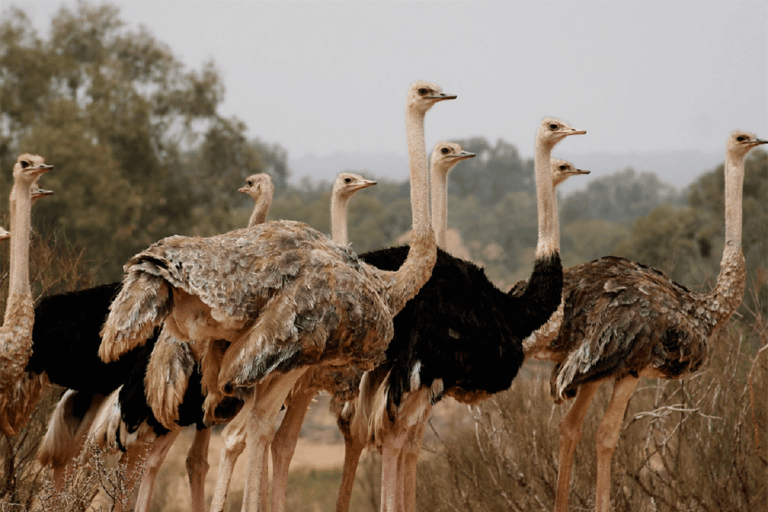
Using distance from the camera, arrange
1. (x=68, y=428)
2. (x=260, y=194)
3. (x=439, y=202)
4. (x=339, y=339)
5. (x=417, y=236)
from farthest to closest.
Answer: (x=260, y=194) < (x=439, y=202) < (x=68, y=428) < (x=417, y=236) < (x=339, y=339)

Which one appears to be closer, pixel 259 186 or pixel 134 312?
pixel 134 312

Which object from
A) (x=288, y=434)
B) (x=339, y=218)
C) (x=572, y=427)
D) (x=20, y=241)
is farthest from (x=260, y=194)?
(x=572, y=427)

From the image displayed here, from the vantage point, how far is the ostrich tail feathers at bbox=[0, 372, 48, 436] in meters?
6.61

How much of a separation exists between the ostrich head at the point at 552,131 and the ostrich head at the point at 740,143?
153cm

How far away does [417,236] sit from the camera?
6.51 meters

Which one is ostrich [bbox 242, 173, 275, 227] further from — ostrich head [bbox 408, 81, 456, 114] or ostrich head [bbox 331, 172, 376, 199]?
ostrich head [bbox 408, 81, 456, 114]

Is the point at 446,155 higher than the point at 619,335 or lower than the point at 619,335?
higher

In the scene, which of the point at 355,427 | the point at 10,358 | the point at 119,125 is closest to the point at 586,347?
the point at 355,427

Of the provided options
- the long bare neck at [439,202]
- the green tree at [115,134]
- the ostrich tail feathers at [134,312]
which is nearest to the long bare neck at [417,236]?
the long bare neck at [439,202]

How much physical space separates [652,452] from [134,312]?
571cm

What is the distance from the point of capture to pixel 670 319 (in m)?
7.16

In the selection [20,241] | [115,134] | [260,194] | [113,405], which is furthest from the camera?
[115,134]

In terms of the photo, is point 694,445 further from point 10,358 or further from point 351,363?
point 10,358

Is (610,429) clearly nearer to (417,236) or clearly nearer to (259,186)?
(417,236)
